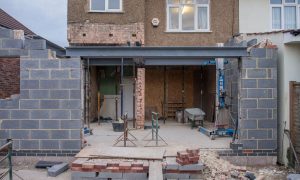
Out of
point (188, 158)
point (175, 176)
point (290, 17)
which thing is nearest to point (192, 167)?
point (188, 158)

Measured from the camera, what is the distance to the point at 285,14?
1587cm

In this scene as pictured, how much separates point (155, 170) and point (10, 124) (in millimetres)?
4282

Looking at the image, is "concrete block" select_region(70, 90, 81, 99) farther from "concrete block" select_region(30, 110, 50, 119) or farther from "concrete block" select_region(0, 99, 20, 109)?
"concrete block" select_region(0, 99, 20, 109)

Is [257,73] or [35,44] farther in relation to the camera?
[257,73]

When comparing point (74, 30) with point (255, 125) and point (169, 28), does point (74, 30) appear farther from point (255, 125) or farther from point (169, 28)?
point (255, 125)

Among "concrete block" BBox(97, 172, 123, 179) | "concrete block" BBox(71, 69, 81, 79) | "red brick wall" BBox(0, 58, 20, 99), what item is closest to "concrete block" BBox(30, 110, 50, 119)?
"concrete block" BBox(71, 69, 81, 79)

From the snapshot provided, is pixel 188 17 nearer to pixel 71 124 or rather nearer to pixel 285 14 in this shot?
pixel 285 14

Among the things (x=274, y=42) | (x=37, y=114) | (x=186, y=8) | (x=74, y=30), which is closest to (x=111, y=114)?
(x=74, y=30)

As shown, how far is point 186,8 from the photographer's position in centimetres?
1602

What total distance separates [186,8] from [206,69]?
3224 millimetres

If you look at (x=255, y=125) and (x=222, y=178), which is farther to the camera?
(x=255, y=125)

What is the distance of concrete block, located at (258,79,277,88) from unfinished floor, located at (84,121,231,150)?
202 cm

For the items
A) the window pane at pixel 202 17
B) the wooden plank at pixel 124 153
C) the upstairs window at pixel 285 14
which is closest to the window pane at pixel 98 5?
the window pane at pixel 202 17

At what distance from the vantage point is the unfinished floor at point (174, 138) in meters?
10.1
